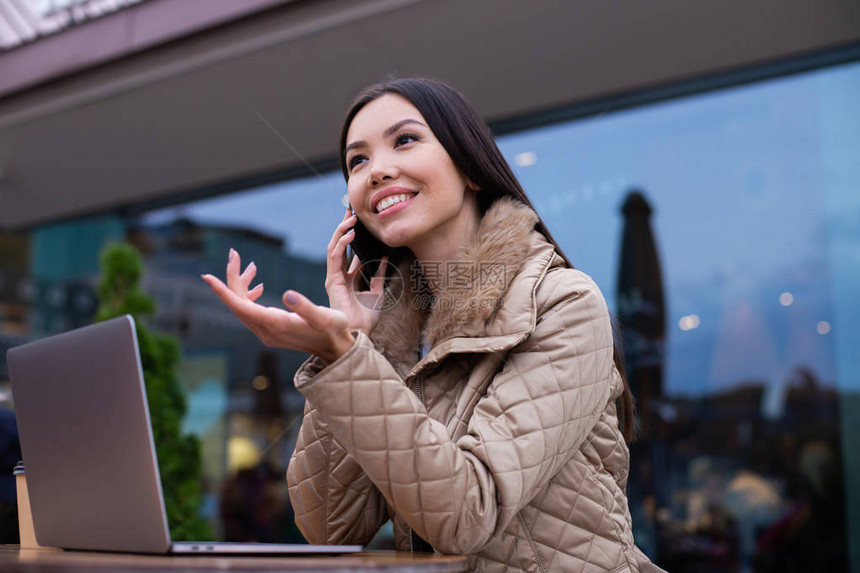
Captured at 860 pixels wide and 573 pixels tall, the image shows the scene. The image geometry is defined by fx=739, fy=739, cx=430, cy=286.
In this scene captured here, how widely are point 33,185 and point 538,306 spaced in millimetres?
5606

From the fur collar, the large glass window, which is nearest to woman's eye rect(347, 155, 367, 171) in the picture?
the fur collar

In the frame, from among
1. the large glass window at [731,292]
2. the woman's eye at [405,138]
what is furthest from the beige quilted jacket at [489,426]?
the large glass window at [731,292]

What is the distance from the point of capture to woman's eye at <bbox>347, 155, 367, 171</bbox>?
1553 mm

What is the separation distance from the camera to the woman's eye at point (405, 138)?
1.47m

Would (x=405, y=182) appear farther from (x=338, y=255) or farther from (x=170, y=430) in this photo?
(x=170, y=430)


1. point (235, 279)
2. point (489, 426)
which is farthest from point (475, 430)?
point (235, 279)

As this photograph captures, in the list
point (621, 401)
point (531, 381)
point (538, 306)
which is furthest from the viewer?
point (621, 401)

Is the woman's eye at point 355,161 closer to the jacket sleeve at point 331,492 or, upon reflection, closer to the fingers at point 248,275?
the fingers at point 248,275

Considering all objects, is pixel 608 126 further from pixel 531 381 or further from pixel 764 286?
pixel 531 381

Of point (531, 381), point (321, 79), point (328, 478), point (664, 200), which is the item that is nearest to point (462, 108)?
point (531, 381)

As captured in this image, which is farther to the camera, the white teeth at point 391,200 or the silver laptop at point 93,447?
the white teeth at point 391,200

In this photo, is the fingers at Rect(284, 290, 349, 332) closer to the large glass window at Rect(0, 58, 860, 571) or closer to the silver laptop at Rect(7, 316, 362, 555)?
the silver laptop at Rect(7, 316, 362, 555)

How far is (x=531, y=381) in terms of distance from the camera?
1.17 metres

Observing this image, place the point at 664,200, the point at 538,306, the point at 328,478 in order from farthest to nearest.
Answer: the point at 664,200
the point at 328,478
the point at 538,306
